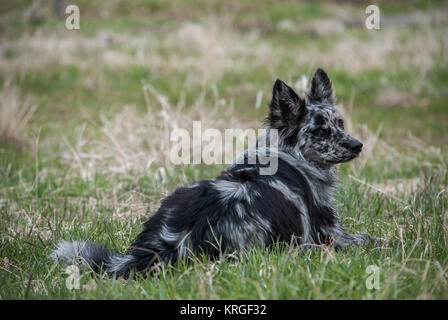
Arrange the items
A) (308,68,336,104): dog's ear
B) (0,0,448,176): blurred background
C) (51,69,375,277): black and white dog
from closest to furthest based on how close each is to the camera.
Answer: (51,69,375,277): black and white dog
(308,68,336,104): dog's ear
(0,0,448,176): blurred background

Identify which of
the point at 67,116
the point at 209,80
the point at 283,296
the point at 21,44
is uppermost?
the point at 21,44

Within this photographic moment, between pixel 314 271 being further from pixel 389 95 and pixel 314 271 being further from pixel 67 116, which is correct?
pixel 389 95

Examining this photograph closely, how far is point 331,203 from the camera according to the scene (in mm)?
3949

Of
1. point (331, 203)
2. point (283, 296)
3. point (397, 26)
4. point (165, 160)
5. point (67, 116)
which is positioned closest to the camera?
point (283, 296)

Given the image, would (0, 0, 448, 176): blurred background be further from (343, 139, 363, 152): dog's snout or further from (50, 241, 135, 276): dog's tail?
(343, 139, 363, 152): dog's snout

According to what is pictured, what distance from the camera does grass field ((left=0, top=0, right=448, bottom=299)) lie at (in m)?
3.16

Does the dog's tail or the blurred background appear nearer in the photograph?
the dog's tail

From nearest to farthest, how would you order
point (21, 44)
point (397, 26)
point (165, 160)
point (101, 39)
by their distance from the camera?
point (165, 160) < point (21, 44) < point (101, 39) < point (397, 26)

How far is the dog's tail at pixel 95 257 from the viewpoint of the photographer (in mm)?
3406

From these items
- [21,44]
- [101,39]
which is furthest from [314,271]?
[101,39]

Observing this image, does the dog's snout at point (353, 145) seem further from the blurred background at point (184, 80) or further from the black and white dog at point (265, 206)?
the blurred background at point (184, 80)

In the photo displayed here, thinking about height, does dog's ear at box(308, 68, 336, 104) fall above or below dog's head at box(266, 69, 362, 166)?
above

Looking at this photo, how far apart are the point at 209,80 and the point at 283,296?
9684 mm

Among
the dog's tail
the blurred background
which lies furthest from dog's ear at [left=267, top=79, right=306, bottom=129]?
the blurred background
